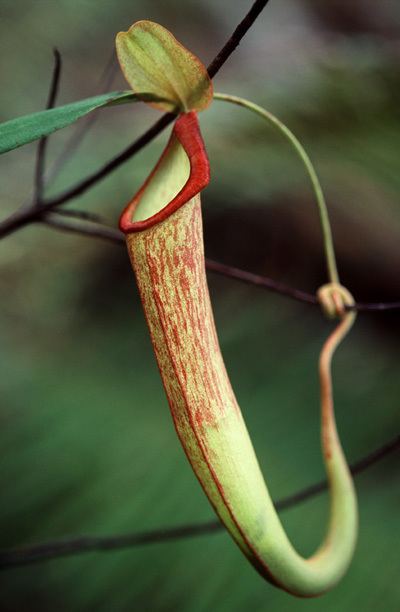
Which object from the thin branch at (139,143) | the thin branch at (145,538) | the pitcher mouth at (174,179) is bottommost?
the thin branch at (145,538)

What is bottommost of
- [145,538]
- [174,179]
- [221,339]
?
[145,538]

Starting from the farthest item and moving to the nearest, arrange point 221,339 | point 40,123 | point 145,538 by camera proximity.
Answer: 1. point 221,339
2. point 145,538
3. point 40,123

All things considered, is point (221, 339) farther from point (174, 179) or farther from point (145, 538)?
point (174, 179)

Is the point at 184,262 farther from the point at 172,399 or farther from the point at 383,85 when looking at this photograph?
the point at 383,85

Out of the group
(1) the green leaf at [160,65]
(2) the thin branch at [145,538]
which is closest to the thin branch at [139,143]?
(1) the green leaf at [160,65]

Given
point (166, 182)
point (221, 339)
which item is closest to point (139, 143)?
point (166, 182)

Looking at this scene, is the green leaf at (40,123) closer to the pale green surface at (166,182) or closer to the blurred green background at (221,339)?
the pale green surface at (166,182)

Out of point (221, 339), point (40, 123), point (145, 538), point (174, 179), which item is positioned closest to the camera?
point (40, 123)
